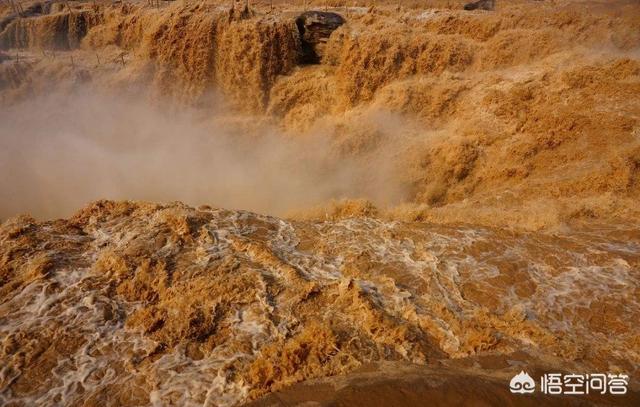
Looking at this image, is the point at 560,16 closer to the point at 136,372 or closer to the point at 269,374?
the point at 269,374

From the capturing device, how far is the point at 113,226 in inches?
287

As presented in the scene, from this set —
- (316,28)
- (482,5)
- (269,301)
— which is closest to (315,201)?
(269,301)

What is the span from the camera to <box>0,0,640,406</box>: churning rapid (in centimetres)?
477

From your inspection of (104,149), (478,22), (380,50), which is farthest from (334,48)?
(104,149)

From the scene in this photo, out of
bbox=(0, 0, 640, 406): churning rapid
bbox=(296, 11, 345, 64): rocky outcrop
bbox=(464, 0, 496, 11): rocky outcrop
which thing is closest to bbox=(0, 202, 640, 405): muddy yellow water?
bbox=(0, 0, 640, 406): churning rapid

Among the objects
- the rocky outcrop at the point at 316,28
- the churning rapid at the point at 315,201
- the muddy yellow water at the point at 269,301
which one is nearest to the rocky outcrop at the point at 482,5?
the churning rapid at the point at 315,201

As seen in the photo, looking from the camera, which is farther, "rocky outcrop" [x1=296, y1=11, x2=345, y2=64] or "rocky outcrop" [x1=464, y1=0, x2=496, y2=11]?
"rocky outcrop" [x1=464, y1=0, x2=496, y2=11]

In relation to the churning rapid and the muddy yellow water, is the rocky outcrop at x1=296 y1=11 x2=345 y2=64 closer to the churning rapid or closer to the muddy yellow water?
the churning rapid

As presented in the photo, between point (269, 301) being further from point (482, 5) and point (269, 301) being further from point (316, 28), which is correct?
point (482, 5)

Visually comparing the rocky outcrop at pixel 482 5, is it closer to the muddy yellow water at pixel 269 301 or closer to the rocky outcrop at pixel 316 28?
the rocky outcrop at pixel 316 28

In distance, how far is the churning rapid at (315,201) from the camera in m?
4.77

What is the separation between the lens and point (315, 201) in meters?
10.7

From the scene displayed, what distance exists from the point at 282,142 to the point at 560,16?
8.83 metres

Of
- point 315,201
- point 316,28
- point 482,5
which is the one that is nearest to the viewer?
point 315,201
